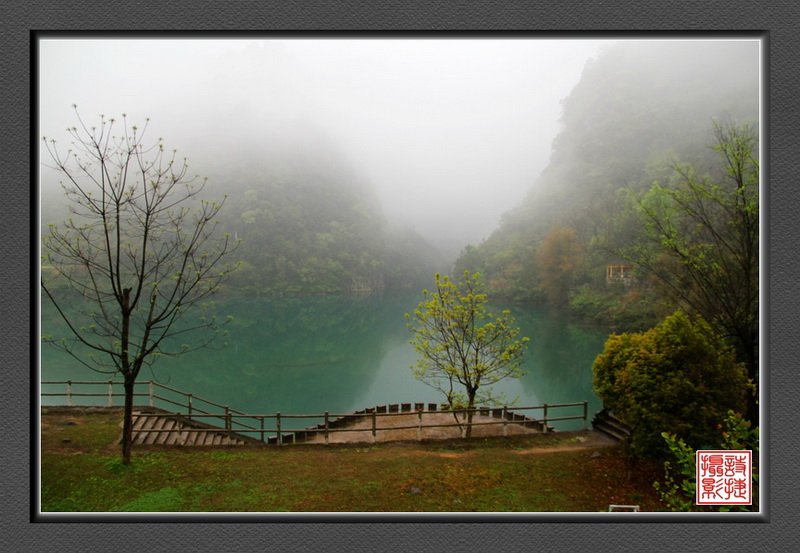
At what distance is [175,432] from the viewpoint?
4.78m

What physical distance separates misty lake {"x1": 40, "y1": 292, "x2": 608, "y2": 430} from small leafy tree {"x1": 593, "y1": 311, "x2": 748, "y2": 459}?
517 centimetres

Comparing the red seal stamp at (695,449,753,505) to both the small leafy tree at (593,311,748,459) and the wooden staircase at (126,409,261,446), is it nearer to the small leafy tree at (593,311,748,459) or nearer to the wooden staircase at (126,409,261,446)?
the small leafy tree at (593,311,748,459)

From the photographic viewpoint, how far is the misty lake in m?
10.0

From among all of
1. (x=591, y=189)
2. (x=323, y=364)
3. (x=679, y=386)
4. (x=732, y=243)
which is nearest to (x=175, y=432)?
(x=679, y=386)

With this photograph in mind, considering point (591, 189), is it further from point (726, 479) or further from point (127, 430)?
point (127, 430)

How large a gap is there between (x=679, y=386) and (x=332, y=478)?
2940 millimetres

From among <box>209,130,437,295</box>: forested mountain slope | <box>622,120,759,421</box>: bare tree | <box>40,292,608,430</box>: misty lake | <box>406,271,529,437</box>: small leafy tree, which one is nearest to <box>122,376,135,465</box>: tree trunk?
<box>406,271,529,437</box>: small leafy tree

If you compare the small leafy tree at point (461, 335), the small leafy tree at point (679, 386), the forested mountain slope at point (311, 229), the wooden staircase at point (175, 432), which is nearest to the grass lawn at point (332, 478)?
the wooden staircase at point (175, 432)

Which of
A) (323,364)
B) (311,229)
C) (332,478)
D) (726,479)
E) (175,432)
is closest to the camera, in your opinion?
(726,479)

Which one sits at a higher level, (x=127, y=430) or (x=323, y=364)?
(x=127, y=430)

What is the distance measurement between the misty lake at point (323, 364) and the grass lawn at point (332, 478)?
Answer: 14.6 ft
